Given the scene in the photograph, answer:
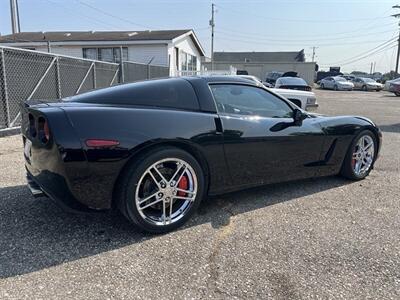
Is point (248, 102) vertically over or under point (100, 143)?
over

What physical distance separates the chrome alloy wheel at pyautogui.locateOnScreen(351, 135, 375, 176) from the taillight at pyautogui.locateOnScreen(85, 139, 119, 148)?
10.7 ft

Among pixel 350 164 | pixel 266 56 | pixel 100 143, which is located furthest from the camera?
pixel 266 56

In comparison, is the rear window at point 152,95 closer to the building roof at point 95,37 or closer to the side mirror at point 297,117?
the side mirror at point 297,117

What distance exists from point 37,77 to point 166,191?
250 inches

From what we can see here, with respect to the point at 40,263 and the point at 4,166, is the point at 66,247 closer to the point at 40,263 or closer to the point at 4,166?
the point at 40,263

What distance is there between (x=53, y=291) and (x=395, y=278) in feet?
7.76

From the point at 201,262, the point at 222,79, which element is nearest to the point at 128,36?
the point at 222,79

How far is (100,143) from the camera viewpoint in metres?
2.84

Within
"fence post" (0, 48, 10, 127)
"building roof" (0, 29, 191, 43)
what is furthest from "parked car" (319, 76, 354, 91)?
"fence post" (0, 48, 10, 127)

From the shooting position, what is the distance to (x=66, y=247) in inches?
115

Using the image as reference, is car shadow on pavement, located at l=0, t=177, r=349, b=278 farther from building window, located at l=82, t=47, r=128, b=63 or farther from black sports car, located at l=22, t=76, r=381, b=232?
building window, located at l=82, t=47, r=128, b=63

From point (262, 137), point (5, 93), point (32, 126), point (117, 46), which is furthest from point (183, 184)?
point (117, 46)

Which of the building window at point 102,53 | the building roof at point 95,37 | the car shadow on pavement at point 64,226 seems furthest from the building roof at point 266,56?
the car shadow on pavement at point 64,226

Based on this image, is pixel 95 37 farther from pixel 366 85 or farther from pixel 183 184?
pixel 366 85
